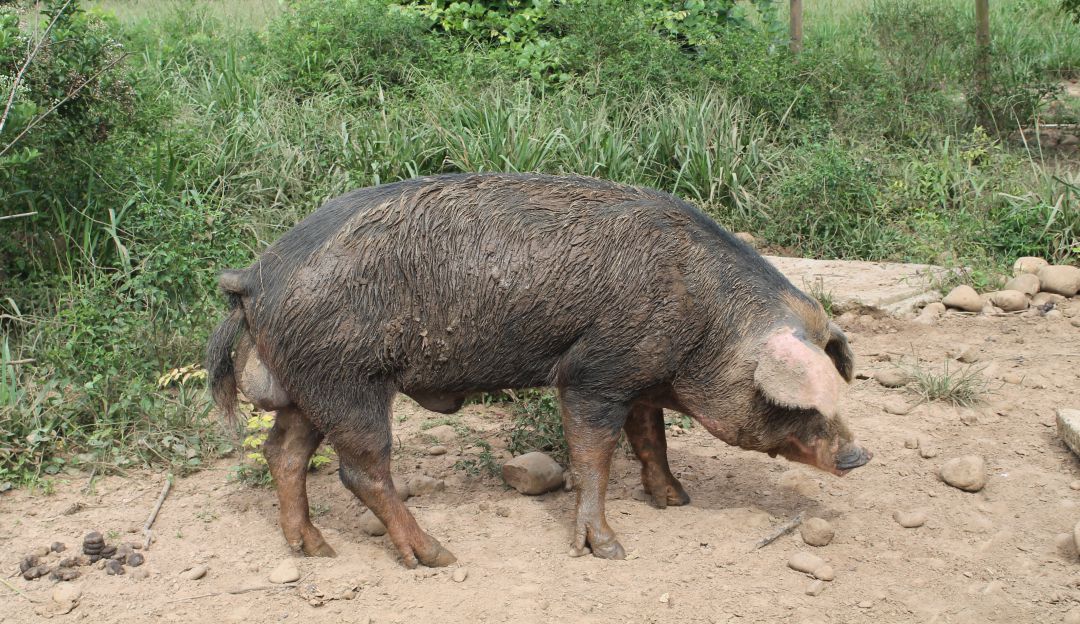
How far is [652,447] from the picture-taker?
464 centimetres

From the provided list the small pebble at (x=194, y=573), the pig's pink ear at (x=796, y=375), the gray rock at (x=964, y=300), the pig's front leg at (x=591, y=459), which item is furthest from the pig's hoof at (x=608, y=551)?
the gray rock at (x=964, y=300)

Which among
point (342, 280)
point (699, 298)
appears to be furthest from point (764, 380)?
point (342, 280)

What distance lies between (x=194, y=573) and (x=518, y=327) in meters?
1.63

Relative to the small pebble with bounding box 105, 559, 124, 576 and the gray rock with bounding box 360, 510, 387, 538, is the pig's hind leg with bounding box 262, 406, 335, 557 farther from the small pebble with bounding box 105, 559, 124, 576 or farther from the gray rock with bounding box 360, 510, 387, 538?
the small pebble with bounding box 105, 559, 124, 576

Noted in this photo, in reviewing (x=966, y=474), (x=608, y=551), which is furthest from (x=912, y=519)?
(x=608, y=551)

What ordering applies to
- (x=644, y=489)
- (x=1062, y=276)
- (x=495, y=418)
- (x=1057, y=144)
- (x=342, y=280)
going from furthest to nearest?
(x=1057, y=144) < (x=1062, y=276) < (x=495, y=418) < (x=644, y=489) < (x=342, y=280)

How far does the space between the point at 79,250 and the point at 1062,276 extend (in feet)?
20.1

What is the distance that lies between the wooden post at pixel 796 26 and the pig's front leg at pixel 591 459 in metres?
6.54

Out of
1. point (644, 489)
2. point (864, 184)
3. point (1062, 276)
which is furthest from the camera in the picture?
point (864, 184)

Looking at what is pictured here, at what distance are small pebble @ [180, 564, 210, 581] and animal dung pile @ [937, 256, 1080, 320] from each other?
4.55 meters

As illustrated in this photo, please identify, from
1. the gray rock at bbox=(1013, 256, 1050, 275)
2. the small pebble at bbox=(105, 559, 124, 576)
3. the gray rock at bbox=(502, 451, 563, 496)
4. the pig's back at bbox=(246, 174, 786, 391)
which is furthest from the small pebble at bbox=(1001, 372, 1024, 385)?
the small pebble at bbox=(105, 559, 124, 576)

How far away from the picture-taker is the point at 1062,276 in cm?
680

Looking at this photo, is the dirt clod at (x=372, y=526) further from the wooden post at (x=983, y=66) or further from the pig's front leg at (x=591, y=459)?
the wooden post at (x=983, y=66)

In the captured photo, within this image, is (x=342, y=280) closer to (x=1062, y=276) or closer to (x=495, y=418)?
(x=495, y=418)
